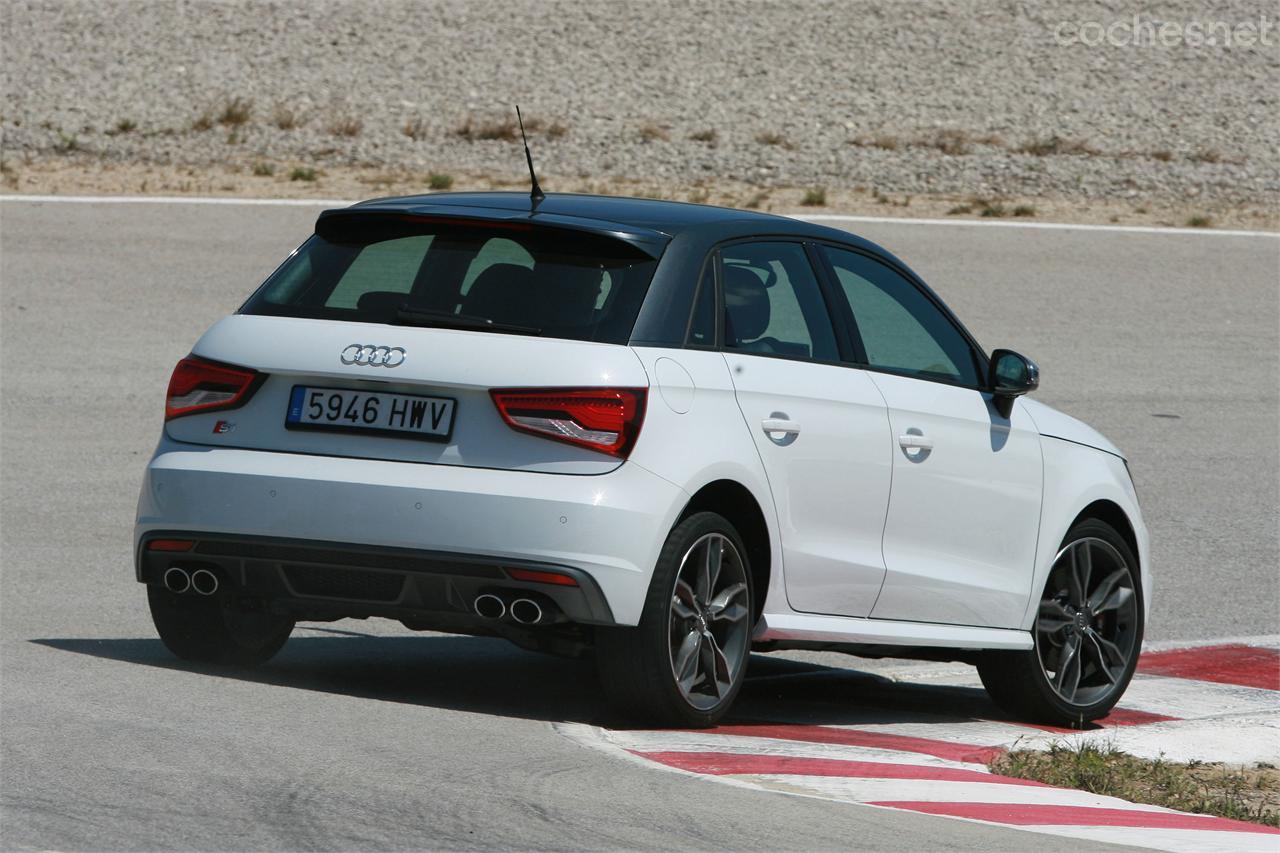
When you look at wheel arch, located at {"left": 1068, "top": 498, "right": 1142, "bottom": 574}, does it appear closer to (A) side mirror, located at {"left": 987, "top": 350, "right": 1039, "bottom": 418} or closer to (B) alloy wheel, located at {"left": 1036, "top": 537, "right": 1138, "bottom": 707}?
(B) alloy wheel, located at {"left": 1036, "top": 537, "right": 1138, "bottom": 707}

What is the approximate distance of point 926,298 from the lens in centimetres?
777

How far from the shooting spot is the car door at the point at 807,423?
666 cm

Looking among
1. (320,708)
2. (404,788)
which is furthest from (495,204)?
(404,788)

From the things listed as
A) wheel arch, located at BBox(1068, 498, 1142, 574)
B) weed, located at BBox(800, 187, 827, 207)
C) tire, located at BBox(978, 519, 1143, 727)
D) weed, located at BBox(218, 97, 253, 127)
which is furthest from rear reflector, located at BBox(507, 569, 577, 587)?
weed, located at BBox(218, 97, 253, 127)

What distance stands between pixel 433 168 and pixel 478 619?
784 inches

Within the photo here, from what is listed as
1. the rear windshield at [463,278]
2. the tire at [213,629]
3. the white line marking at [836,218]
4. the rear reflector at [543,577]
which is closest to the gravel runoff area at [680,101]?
the white line marking at [836,218]

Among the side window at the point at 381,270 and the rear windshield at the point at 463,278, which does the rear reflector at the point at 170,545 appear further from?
the side window at the point at 381,270

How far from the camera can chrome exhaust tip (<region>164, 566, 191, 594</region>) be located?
21.6ft

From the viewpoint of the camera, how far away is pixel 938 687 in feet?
29.3

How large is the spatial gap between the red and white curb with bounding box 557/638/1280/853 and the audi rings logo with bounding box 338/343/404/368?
1258 mm

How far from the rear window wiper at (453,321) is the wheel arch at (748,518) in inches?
30.1

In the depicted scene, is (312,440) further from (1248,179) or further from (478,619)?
(1248,179)

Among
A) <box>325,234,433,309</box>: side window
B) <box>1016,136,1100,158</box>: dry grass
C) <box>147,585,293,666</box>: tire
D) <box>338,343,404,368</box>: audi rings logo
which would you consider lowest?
<box>147,585,293,666</box>: tire

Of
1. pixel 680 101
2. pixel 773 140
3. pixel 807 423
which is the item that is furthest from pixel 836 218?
pixel 807 423
